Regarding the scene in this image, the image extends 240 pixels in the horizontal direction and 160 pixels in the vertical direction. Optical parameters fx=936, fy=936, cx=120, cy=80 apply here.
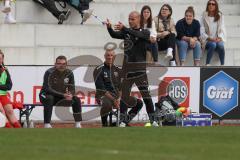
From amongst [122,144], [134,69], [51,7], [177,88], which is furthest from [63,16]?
A: [122,144]

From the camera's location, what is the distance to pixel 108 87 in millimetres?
19422

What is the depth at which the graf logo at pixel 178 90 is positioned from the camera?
21.0 metres

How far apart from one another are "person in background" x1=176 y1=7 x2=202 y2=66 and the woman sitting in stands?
554cm

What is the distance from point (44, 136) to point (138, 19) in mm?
6282

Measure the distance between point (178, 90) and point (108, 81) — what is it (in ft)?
7.60

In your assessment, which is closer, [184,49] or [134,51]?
[134,51]

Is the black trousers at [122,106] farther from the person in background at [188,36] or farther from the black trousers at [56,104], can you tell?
the person in background at [188,36]

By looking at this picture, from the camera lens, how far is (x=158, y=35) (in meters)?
22.3

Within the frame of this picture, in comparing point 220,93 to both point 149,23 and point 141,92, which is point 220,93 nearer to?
point 149,23

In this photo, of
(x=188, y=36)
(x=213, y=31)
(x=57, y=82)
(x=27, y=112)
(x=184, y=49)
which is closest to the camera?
(x=27, y=112)

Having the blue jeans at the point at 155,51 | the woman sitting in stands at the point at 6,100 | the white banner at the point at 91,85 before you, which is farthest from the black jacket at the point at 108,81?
the blue jeans at the point at 155,51

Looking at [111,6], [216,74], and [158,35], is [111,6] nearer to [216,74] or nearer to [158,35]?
[158,35]

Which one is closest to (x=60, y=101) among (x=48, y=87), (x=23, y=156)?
(x=48, y=87)

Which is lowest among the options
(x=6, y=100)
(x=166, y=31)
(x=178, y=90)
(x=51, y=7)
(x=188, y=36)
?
(x=6, y=100)
